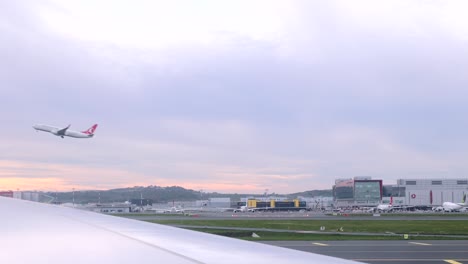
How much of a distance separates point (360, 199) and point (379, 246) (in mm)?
119117

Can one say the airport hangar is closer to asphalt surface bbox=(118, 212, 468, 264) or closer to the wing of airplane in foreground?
asphalt surface bbox=(118, 212, 468, 264)

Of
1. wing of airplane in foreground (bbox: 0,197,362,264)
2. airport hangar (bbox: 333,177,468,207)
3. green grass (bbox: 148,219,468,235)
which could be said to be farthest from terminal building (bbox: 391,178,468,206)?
wing of airplane in foreground (bbox: 0,197,362,264)

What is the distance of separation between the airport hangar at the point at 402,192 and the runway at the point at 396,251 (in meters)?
99.1

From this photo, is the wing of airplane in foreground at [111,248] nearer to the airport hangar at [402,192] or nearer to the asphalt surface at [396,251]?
the asphalt surface at [396,251]

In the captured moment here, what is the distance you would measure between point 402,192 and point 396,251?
137 m

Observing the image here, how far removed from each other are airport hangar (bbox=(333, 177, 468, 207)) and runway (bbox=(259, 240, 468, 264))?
9913cm

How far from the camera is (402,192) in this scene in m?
161

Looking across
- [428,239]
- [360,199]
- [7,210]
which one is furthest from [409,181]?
[7,210]

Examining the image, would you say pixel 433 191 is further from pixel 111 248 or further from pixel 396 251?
pixel 111 248

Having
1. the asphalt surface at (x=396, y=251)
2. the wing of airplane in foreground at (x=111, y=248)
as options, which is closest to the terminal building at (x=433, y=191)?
the asphalt surface at (x=396, y=251)

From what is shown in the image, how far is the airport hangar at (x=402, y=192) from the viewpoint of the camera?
136 m

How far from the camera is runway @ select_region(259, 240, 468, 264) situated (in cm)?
2489

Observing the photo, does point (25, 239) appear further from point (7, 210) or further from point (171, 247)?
point (7, 210)

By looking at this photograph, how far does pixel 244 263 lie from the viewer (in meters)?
4.42
